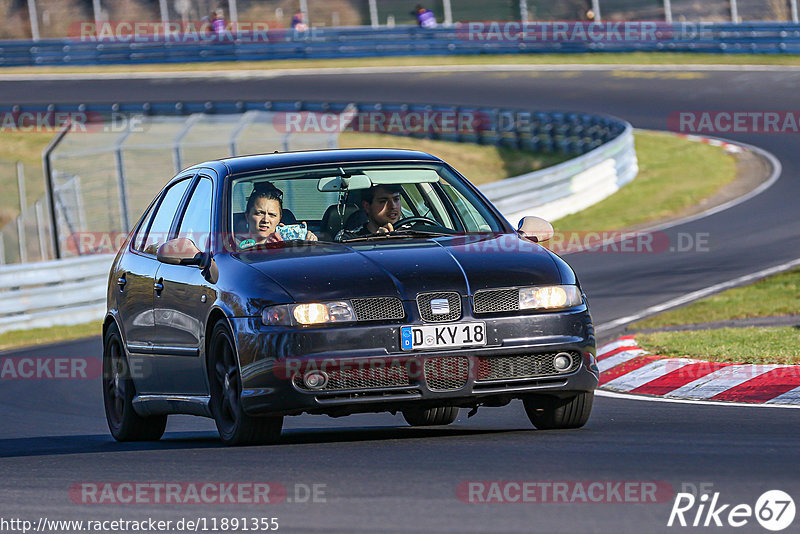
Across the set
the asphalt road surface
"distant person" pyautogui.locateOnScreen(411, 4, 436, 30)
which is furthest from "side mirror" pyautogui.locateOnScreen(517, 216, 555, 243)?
"distant person" pyautogui.locateOnScreen(411, 4, 436, 30)

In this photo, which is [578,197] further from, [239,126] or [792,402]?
[792,402]

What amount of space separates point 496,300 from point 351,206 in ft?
4.27

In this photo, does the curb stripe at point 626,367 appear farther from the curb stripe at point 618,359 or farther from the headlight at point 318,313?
the headlight at point 318,313

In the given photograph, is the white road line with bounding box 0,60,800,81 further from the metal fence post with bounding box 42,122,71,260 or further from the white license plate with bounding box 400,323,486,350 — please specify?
the white license plate with bounding box 400,323,486,350

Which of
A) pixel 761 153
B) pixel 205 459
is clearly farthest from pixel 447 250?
pixel 761 153

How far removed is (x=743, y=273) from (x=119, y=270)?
940 cm

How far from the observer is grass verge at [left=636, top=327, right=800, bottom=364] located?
33.4 ft

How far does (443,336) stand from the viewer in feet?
22.3

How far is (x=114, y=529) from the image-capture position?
207 inches

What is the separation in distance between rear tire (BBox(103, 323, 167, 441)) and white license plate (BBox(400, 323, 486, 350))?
2.50 meters

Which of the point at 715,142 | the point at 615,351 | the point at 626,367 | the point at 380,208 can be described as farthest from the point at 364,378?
the point at 715,142

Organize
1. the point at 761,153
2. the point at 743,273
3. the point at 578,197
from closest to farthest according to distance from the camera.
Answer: the point at 743,273
the point at 578,197
the point at 761,153

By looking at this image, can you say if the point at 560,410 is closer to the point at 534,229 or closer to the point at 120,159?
the point at 534,229

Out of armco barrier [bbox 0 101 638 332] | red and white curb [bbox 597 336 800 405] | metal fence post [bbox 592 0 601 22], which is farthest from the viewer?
metal fence post [bbox 592 0 601 22]
